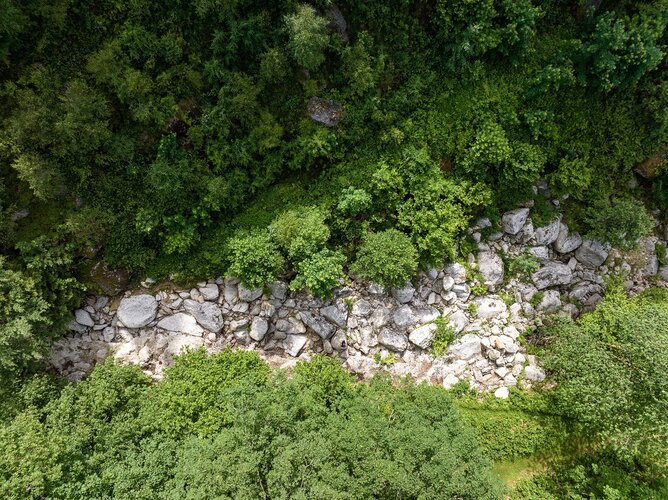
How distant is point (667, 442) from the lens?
1234cm

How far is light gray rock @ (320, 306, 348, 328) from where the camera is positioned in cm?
1489

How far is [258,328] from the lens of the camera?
14.8 m

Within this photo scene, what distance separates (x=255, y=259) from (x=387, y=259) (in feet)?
16.0

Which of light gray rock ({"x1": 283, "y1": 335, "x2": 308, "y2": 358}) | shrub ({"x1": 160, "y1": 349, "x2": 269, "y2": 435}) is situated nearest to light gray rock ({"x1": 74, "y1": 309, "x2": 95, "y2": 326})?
shrub ({"x1": 160, "y1": 349, "x2": 269, "y2": 435})

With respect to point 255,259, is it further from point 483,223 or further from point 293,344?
point 483,223

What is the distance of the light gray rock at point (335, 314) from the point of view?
586 inches

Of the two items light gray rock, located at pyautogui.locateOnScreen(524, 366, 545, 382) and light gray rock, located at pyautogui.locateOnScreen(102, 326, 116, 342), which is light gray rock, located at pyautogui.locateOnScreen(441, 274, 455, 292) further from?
light gray rock, located at pyautogui.locateOnScreen(102, 326, 116, 342)

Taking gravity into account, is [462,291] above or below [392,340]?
above

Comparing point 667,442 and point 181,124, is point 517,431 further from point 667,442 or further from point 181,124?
Answer: point 181,124

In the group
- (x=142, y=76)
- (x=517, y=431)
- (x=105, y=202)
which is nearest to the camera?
(x=142, y=76)

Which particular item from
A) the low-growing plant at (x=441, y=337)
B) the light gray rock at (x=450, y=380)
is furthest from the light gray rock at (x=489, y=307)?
the light gray rock at (x=450, y=380)

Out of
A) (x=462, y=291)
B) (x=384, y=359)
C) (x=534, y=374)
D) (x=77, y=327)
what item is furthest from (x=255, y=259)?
(x=534, y=374)

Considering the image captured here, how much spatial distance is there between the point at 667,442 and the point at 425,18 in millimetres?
17078

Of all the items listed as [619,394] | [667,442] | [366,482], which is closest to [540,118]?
[619,394]
